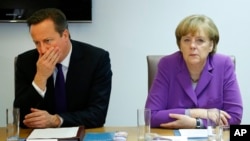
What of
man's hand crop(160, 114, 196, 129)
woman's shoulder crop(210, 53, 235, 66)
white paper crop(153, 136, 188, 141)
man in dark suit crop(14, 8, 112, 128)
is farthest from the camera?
woman's shoulder crop(210, 53, 235, 66)

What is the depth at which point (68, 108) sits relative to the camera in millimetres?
2248

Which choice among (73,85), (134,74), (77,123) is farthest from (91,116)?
(134,74)

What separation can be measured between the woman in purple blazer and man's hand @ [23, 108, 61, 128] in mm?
534

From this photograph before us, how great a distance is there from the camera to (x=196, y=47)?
87.2 inches

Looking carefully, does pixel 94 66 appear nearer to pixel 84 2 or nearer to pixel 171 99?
pixel 171 99

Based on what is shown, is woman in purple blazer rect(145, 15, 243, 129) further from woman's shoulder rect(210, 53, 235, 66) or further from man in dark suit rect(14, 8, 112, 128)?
man in dark suit rect(14, 8, 112, 128)

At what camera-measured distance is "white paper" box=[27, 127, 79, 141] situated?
1.72 metres

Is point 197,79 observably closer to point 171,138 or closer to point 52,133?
point 171,138

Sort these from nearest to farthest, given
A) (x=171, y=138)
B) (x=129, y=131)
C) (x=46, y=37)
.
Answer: (x=171, y=138) → (x=129, y=131) → (x=46, y=37)

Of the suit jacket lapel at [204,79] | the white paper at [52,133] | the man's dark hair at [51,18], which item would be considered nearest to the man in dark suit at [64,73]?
the man's dark hair at [51,18]

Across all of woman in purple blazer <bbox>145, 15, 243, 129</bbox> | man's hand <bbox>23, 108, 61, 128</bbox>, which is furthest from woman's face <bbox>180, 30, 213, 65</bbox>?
man's hand <bbox>23, 108, 61, 128</bbox>

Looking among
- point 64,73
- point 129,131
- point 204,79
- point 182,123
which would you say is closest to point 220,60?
point 204,79

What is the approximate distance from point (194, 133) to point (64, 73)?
854 mm

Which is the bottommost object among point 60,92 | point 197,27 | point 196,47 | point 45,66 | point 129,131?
point 129,131
